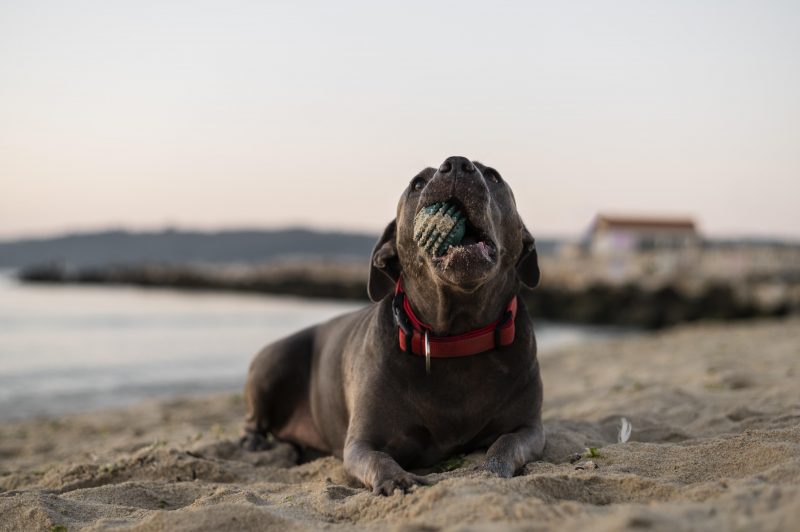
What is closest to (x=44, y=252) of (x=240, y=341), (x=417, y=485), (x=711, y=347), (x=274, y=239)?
(x=274, y=239)

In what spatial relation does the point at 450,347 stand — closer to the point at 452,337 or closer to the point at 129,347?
the point at 452,337

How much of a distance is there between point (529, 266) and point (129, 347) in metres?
11.7

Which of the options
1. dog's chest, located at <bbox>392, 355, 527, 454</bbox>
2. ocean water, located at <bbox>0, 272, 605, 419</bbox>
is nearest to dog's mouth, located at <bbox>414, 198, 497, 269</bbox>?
dog's chest, located at <bbox>392, 355, 527, 454</bbox>

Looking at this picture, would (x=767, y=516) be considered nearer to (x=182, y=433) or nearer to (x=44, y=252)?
(x=182, y=433)

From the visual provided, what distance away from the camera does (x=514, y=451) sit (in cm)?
358

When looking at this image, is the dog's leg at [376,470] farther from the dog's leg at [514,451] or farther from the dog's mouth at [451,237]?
the dog's mouth at [451,237]

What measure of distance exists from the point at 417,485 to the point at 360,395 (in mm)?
993

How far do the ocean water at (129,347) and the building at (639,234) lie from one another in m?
22.0

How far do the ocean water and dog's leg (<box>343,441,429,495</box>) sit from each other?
5782 millimetres

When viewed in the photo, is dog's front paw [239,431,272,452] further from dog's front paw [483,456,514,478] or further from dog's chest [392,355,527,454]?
dog's front paw [483,456,514,478]

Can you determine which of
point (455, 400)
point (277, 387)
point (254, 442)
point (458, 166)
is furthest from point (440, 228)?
point (254, 442)

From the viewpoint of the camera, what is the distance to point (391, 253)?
4125 millimetres

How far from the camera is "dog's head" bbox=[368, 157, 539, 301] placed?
3465mm

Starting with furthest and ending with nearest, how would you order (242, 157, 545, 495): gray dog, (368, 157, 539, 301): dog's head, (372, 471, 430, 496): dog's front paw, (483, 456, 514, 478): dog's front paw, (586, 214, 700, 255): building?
(586, 214, 700, 255): building, (242, 157, 545, 495): gray dog, (368, 157, 539, 301): dog's head, (483, 456, 514, 478): dog's front paw, (372, 471, 430, 496): dog's front paw
